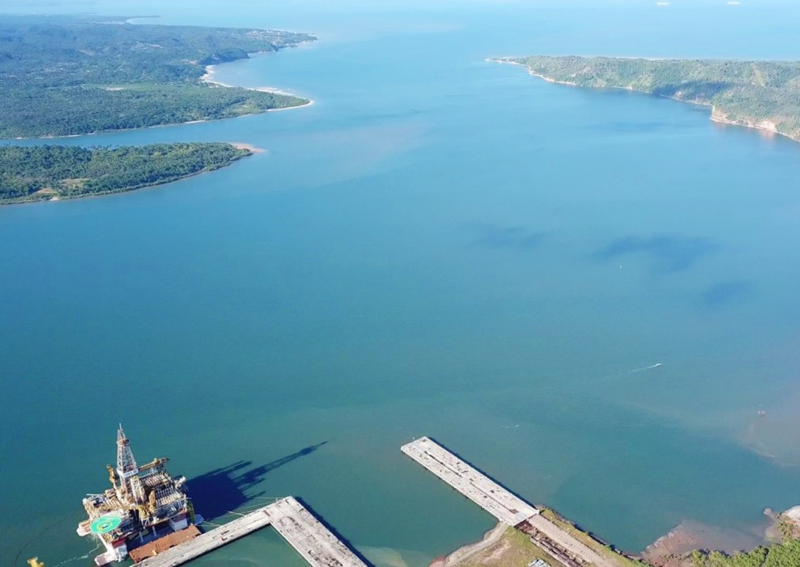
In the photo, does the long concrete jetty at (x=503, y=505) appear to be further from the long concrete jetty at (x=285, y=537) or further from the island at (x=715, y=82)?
the island at (x=715, y=82)

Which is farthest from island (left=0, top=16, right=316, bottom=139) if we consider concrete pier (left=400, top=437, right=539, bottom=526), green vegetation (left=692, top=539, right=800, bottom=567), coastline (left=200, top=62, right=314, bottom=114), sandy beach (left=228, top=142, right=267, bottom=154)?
green vegetation (left=692, top=539, right=800, bottom=567)

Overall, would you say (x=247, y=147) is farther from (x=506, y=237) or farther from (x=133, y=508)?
(x=133, y=508)

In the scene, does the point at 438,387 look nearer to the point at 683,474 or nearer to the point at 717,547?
the point at 683,474

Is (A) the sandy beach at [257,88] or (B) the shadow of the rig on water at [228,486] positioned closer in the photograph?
(B) the shadow of the rig on water at [228,486]

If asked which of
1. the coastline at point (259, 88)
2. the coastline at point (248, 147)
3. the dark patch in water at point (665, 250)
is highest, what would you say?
the coastline at point (259, 88)

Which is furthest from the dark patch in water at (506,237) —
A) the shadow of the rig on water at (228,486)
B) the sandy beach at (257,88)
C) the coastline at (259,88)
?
the sandy beach at (257,88)

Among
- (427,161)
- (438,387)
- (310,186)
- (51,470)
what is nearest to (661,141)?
(427,161)

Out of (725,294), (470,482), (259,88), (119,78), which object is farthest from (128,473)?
(119,78)
